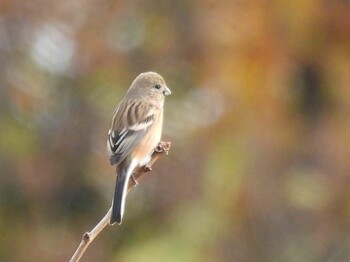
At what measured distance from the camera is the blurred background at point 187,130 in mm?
9758

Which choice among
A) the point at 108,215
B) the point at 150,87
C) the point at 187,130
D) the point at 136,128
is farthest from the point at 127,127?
the point at 187,130

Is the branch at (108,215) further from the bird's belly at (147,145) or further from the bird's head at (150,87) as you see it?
the bird's head at (150,87)

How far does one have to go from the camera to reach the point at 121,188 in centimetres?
419

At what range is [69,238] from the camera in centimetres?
1009

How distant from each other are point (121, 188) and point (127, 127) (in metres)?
0.42

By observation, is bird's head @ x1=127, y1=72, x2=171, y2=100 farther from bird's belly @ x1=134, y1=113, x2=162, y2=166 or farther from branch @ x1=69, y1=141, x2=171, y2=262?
branch @ x1=69, y1=141, x2=171, y2=262

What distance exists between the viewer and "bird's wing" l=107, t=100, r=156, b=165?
4441 mm

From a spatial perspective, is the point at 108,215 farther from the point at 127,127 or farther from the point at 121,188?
the point at 127,127

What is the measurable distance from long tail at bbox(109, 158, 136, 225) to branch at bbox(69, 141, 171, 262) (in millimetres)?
25

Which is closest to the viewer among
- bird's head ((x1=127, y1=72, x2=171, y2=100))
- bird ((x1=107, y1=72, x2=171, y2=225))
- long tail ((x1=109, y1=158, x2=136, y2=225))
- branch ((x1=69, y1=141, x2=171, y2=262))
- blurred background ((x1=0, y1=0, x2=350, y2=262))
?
branch ((x1=69, y1=141, x2=171, y2=262))

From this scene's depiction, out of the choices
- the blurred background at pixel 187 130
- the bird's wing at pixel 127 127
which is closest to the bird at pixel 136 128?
the bird's wing at pixel 127 127

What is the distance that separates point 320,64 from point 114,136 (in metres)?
6.45

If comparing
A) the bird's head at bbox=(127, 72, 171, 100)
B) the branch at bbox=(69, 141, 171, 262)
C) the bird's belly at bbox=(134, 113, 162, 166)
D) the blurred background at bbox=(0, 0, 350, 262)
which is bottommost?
the branch at bbox=(69, 141, 171, 262)

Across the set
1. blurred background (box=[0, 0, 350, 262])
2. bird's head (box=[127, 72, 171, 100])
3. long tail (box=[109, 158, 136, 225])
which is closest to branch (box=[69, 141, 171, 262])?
long tail (box=[109, 158, 136, 225])
